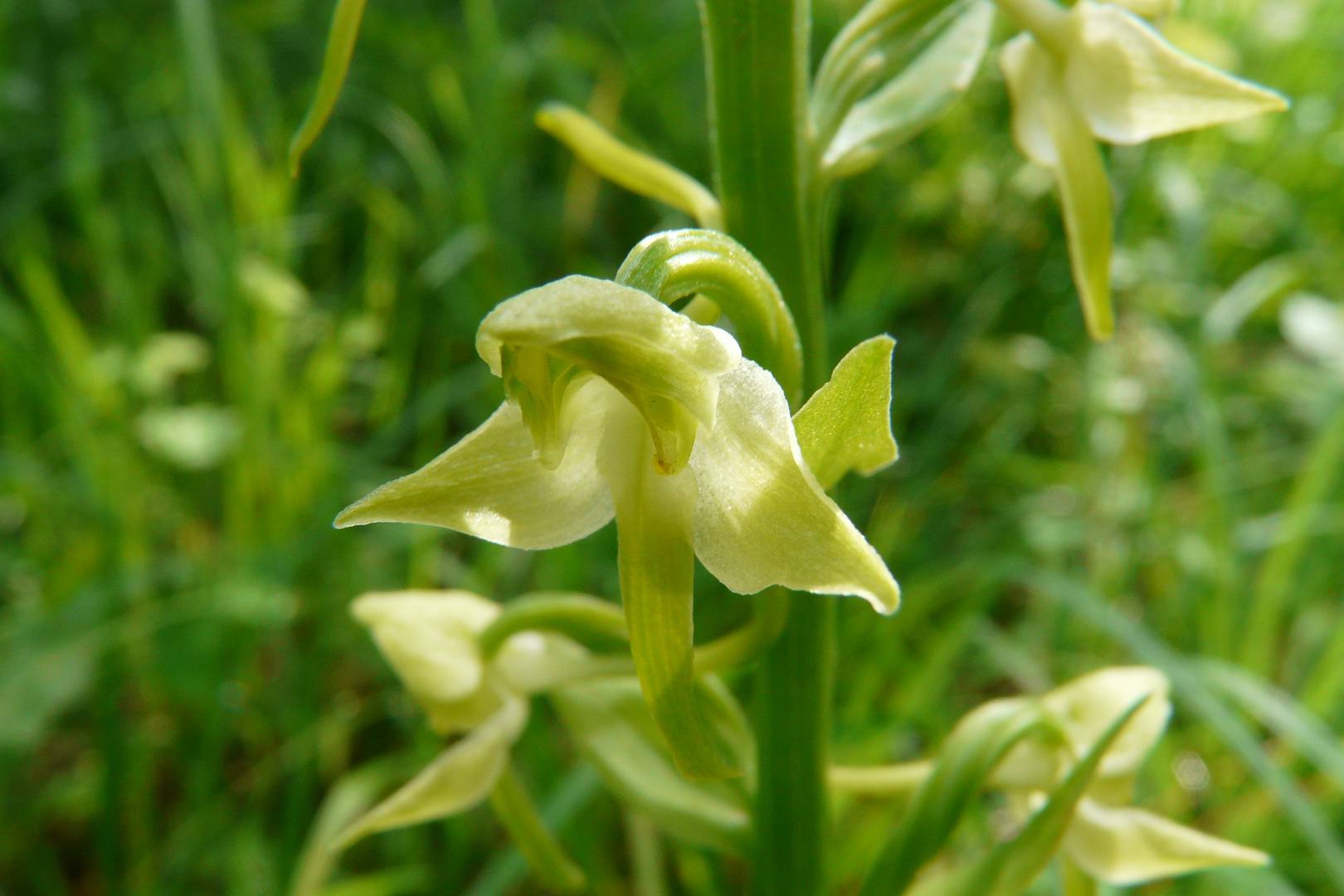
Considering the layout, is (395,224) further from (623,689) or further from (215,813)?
(623,689)

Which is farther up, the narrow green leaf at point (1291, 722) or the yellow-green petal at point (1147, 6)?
the yellow-green petal at point (1147, 6)

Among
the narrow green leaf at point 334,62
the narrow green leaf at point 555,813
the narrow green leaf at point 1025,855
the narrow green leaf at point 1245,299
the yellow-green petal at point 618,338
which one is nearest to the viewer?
the yellow-green petal at point 618,338

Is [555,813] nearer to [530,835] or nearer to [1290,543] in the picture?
[530,835]

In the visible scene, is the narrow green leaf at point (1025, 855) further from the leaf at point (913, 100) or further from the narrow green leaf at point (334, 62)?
the narrow green leaf at point (334, 62)

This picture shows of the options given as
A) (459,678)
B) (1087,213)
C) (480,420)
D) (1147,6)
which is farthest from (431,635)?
(480,420)

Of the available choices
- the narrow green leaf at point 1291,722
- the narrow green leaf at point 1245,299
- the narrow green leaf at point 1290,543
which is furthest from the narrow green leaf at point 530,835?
the narrow green leaf at point 1245,299

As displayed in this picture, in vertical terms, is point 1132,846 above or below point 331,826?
above

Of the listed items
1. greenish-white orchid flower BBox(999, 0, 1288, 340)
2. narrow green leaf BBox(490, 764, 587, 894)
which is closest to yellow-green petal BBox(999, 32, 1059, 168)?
greenish-white orchid flower BBox(999, 0, 1288, 340)
